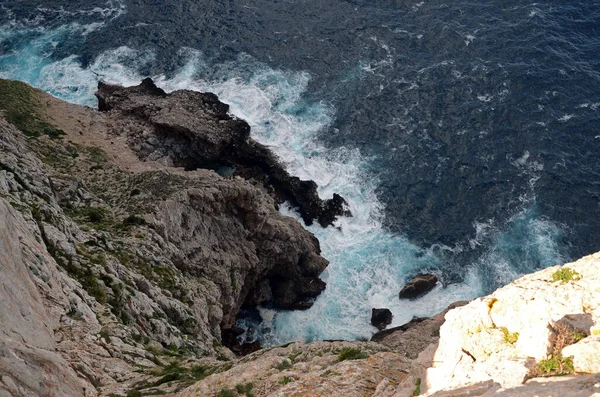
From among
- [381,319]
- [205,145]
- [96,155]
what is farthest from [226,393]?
[205,145]

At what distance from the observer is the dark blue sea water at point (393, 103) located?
64.0m

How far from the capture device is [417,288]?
61.4 meters

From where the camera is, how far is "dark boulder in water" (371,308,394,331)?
2331 inches

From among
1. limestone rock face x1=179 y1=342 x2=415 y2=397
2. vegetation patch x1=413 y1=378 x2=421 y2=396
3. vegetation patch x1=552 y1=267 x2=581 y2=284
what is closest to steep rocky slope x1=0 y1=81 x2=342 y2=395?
Result: limestone rock face x1=179 y1=342 x2=415 y2=397

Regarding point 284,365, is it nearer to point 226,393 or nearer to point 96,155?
point 226,393

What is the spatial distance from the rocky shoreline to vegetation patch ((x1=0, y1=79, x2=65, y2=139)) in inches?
8.8

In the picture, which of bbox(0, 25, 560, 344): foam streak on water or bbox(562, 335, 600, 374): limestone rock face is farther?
bbox(0, 25, 560, 344): foam streak on water

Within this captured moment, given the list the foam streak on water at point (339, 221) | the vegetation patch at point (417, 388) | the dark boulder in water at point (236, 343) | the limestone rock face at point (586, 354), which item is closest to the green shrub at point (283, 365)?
the vegetation patch at point (417, 388)

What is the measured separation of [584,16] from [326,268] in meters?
61.3

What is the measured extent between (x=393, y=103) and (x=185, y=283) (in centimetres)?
4576

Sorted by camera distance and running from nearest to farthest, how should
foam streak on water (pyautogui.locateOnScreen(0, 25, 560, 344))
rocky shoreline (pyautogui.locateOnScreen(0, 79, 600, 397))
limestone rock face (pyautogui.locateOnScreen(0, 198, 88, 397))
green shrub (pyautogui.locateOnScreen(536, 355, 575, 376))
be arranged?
green shrub (pyautogui.locateOnScreen(536, 355, 575, 376)) < rocky shoreline (pyautogui.locateOnScreen(0, 79, 600, 397)) < limestone rock face (pyautogui.locateOnScreen(0, 198, 88, 397)) < foam streak on water (pyautogui.locateOnScreen(0, 25, 560, 344))

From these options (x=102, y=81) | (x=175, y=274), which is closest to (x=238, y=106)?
(x=102, y=81)

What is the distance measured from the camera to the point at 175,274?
43.4 metres

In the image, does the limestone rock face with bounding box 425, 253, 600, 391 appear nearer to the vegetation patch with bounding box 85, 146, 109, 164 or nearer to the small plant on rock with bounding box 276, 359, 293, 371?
the small plant on rock with bounding box 276, 359, 293, 371
